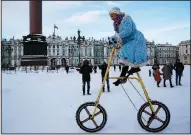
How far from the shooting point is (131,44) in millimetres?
4137

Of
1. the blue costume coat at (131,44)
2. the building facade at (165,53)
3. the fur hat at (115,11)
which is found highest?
the building facade at (165,53)

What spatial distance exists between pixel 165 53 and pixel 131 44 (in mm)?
119303

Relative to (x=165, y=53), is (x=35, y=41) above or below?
below

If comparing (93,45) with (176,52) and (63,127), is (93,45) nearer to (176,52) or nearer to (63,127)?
(176,52)

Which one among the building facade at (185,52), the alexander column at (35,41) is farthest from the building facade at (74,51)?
the alexander column at (35,41)

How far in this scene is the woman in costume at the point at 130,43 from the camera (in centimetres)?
410

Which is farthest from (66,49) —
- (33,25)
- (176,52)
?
(33,25)

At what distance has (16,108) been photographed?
22.9ft

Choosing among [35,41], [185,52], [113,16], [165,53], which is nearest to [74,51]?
[185,52]

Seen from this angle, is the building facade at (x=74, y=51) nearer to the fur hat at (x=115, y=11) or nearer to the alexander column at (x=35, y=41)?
the alexander column at (x=35, y=41)

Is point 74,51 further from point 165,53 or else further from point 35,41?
point 35,41

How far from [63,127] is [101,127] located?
2.49ft

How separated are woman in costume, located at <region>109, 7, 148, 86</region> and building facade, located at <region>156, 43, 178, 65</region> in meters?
113

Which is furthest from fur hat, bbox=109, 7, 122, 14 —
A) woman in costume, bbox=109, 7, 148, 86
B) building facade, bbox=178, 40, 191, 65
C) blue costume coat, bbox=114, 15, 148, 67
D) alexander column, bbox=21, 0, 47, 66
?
building facade, bbox=178, 40, 191, 65
